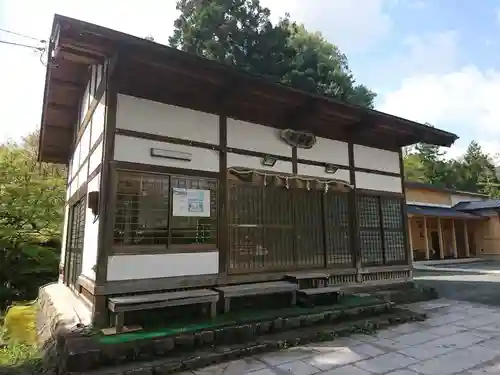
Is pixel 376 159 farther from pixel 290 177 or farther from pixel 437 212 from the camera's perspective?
pixel 437 212

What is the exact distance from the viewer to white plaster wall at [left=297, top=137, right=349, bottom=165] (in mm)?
7137

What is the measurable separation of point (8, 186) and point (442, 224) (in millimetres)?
22878

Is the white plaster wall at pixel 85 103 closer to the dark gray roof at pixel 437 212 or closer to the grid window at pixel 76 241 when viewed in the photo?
the grid window at pixel 76 241

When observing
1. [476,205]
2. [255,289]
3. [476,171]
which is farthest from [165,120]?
[476,171]

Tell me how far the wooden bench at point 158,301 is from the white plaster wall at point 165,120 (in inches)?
94.5

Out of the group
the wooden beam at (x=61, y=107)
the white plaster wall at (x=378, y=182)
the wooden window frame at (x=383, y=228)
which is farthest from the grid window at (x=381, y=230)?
the wooden beam at (x=61, y=107)

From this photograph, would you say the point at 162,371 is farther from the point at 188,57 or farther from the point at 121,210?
the point at 188,57

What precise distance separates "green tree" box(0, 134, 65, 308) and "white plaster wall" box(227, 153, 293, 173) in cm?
803

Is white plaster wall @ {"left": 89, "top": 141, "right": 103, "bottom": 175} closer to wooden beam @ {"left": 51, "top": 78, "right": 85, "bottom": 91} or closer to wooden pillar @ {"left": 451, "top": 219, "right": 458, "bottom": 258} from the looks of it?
wooden beam @ {"left": 51, "top": 78, "right": 85, "bottom": 91}

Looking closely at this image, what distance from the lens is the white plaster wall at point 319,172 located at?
6.99 meters

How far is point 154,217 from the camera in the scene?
209 inches

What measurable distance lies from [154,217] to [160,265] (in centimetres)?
71

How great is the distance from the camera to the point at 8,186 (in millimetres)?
10516

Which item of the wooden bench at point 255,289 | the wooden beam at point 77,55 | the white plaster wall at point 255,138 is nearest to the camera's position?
the wooden beam at point 77,55
